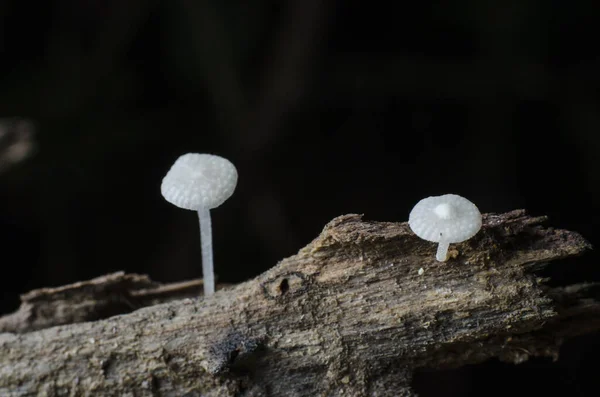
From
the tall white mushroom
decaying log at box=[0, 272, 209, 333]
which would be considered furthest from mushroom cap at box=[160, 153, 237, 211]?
decaying log at box=[0, 272, 209, 333]

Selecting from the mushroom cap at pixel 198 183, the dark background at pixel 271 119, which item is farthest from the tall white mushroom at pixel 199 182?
the dark background at pixel 271 119

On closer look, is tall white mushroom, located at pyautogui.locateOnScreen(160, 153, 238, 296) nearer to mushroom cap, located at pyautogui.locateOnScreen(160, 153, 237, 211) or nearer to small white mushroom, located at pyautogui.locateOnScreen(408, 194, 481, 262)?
mushroom cap, located at pyautogui.locateOnScreen(160, 153, 237, 211)

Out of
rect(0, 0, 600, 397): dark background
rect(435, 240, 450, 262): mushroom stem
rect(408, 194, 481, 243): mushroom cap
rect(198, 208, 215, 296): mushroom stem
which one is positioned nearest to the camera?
rect(408, 194, 481, 243): mushroom cap

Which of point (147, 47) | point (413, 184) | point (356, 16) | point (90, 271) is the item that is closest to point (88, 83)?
point (147, 47)

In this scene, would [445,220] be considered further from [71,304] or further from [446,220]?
[71,304]

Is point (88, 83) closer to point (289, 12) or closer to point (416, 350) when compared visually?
point (289, 12)

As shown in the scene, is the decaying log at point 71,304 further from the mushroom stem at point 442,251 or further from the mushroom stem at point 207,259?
the mushroom stem at point 442,251

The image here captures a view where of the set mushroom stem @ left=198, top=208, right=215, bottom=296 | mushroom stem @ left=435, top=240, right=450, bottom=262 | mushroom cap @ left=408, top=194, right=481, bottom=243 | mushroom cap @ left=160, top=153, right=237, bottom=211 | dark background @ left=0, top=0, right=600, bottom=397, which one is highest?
dark background @ left=0, top=0, right=600, bottom=397
